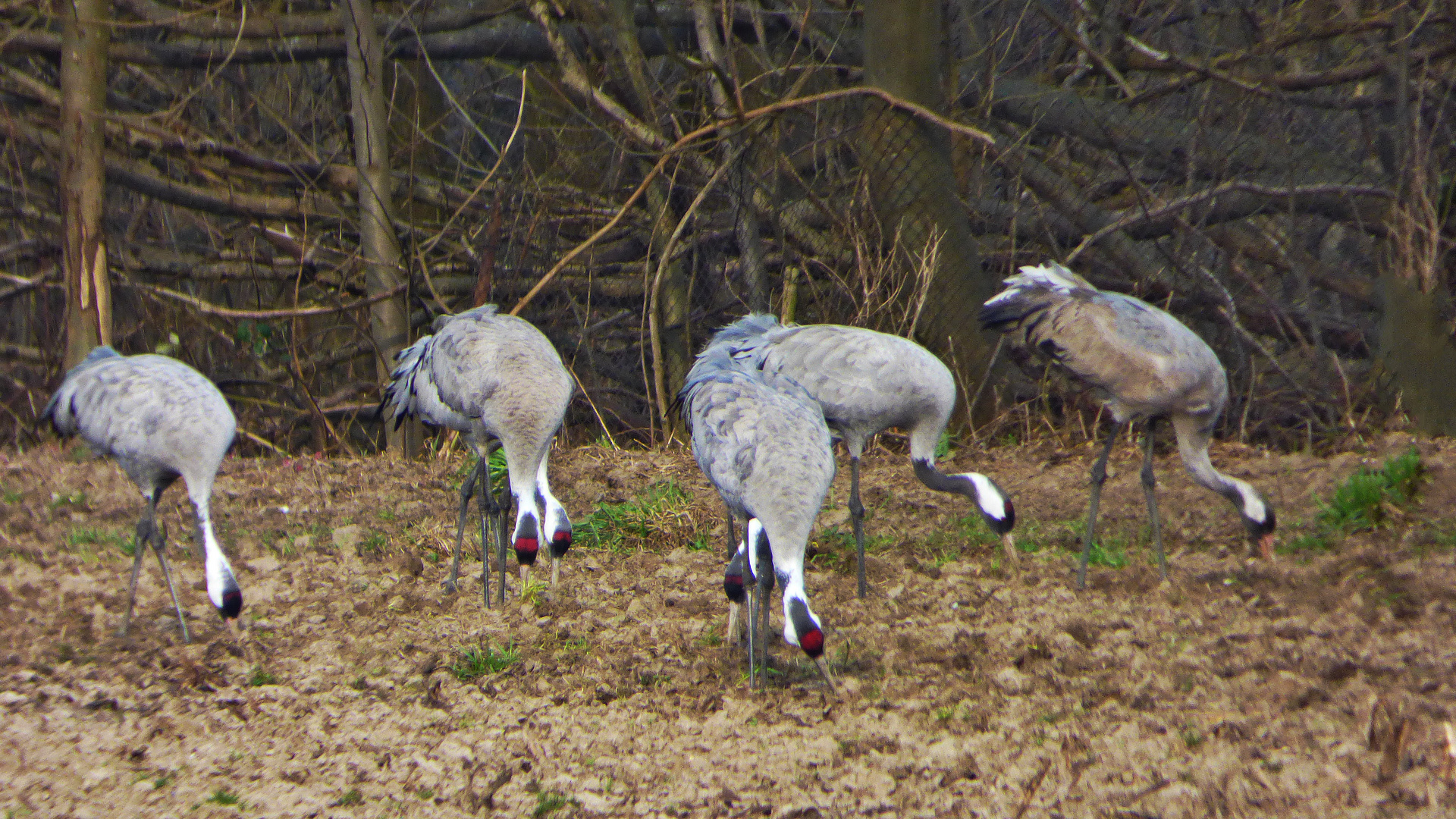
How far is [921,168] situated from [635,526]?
280cm

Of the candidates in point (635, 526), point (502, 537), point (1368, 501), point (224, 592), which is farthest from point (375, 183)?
point (1368, 501)

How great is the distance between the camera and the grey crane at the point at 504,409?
497 cm

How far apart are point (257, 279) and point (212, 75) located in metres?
1.35

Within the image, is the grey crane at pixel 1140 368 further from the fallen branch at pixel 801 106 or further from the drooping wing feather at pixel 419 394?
the drooping wing feather at pixel 419 394

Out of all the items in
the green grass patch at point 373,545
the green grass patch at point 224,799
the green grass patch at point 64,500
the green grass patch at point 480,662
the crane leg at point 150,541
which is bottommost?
the green grass patch at point 64,500

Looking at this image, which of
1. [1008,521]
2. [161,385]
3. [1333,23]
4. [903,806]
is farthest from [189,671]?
[1333,23]

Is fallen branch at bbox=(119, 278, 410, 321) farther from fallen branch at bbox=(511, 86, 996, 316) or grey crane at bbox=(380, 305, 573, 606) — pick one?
grey crane at bbox=(380, 305, 573, 606)

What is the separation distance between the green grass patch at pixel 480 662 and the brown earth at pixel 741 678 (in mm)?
28

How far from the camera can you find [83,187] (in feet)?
24.9

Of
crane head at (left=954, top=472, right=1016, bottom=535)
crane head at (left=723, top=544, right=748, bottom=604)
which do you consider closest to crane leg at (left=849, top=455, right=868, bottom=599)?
crane head at (left=954, top=472, right=1016, bottom=535)

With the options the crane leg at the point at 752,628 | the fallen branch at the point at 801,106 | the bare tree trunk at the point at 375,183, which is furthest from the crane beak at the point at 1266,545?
the bare tree trunk at the point at 375,183

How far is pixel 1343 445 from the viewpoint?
651 cm

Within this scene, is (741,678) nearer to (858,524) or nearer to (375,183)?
(858,524)

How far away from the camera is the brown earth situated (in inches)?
122
